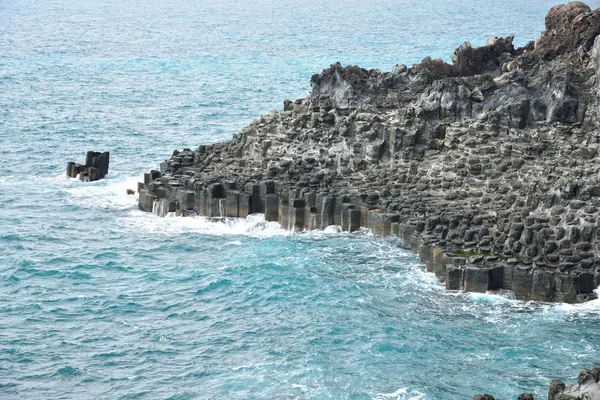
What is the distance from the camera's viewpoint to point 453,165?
213 feet

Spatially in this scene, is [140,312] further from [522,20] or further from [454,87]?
[522,20]

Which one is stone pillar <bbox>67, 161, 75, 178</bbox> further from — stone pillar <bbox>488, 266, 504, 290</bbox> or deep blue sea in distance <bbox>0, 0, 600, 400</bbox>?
stone pillar <bbox>488, 266, 504, 290</bbox>

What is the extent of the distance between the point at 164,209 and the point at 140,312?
48.4ft

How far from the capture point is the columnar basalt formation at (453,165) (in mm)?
55344

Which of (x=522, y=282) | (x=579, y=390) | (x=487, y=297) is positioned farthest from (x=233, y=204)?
(x=579, y=390)

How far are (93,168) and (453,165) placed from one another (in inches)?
992

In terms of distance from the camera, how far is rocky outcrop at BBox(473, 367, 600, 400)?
39.7 metres

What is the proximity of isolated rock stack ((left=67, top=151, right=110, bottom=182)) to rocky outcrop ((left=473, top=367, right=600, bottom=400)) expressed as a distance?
42.3 meters

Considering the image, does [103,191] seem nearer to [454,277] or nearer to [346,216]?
[346,216]

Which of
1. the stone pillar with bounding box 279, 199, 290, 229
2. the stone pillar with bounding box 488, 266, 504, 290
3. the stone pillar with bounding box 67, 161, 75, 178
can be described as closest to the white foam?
the stone pillar with bounding box 488, 266, 504, 290

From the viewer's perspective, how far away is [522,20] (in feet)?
648

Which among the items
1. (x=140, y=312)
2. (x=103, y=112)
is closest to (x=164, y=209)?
(x=140, y=312)

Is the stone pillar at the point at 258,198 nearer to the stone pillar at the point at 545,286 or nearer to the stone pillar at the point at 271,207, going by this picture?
the stone pillar at the point at 271,207

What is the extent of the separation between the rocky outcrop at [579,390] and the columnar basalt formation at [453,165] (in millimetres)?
11832
